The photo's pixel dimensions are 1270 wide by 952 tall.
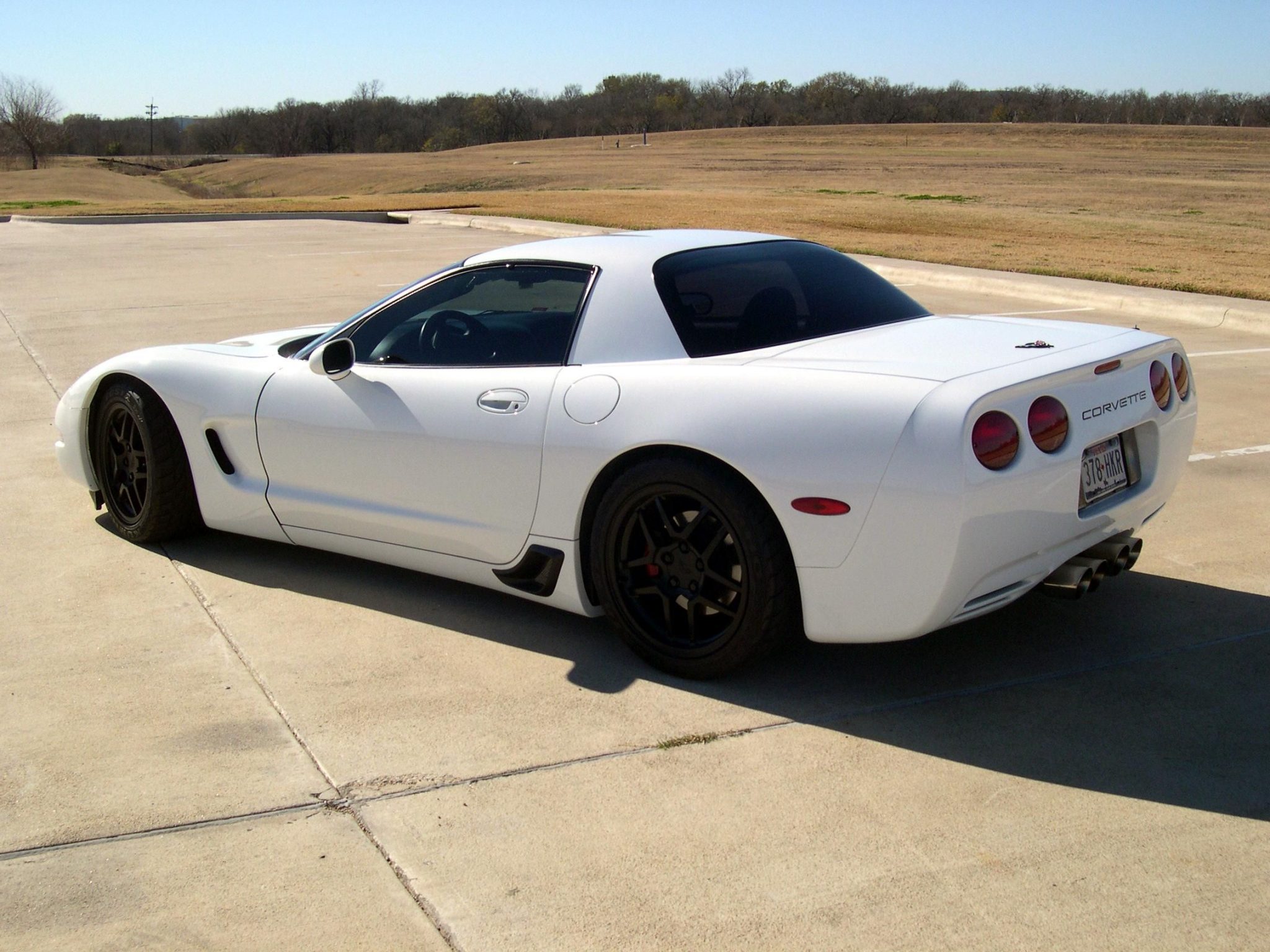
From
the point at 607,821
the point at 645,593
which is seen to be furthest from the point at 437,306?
the point at 607,821

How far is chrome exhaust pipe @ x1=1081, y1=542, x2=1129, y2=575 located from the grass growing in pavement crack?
4.17 ft

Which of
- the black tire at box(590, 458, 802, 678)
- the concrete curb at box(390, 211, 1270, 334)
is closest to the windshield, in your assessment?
the black tire at box(590, 458, 802, 678)

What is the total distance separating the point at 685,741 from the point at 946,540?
90 centimetres

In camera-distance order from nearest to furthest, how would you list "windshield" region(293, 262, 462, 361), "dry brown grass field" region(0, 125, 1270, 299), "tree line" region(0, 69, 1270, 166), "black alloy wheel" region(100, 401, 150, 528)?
"windshield" region(293, 262, 462, 361), "black alloy wheel" region(100, 401, 150, 528), "dry brown grass field" region(0, 125, 1270, 299), "tree line" region(0, 69, 1270, 166)

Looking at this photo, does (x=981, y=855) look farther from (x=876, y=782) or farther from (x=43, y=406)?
(x=43, y=406)

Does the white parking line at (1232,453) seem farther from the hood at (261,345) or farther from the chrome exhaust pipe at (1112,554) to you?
the hood at (261,345)

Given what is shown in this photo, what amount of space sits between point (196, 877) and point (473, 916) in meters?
0.67

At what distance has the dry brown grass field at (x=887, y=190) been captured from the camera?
19.4m

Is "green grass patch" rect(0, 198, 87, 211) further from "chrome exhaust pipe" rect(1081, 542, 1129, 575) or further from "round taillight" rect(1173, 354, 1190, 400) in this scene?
"chrome exhaust pipe" rect(1081, 542, 1129, 575)

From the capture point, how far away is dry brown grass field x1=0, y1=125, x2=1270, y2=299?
63.7ft

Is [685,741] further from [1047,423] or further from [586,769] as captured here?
[1047,423]

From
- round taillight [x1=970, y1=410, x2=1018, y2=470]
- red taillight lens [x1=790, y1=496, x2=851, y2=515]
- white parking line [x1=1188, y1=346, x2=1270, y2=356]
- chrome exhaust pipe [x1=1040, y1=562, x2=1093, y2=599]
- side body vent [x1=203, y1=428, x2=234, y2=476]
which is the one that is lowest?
white parking line [x1=1188, y1=346, x2=1270, y2=356]

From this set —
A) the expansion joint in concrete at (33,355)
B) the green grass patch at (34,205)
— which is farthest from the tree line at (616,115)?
the expansion joint in concrete at (33,355)

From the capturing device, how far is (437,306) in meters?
4.51
